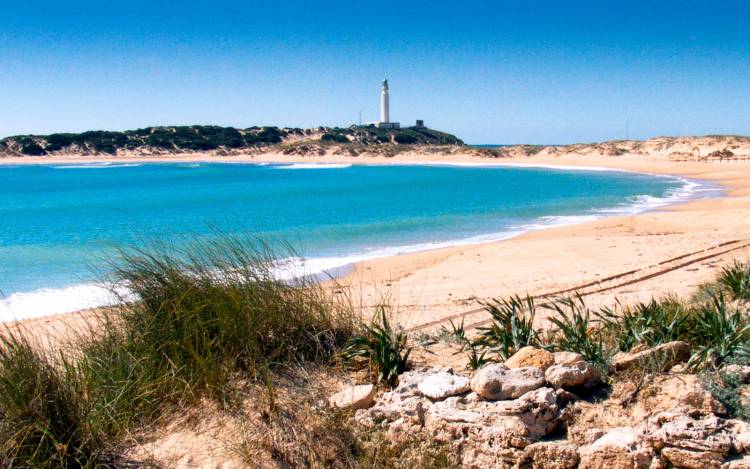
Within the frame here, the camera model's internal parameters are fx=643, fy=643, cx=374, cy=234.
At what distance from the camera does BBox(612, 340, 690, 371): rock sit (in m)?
4.26

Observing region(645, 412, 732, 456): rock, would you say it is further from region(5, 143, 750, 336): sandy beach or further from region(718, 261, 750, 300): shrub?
region(718, 261, 750, 300): shrub

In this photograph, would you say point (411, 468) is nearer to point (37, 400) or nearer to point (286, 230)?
point (37, 400)

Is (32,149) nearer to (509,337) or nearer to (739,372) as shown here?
(509,337)

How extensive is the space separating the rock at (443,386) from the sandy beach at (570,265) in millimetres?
1035

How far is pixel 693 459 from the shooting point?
330cm

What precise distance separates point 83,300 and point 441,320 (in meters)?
6.83

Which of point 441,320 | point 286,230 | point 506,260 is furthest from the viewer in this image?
point 286,230

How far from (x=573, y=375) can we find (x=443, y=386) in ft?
2.67

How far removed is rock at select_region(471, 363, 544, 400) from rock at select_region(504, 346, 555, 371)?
0.71ft

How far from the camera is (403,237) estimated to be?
63.9 feet

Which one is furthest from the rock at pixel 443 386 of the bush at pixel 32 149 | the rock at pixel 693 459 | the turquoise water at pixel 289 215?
the bush at pixel 32 149

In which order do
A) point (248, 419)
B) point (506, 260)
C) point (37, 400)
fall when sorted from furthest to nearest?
point (506, 260)
point (248, 419)
point (37, 400)

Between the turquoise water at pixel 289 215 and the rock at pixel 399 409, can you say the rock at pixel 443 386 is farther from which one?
the turquoise water at pixel 289 215

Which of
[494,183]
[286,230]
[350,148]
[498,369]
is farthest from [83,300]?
[350,148]
